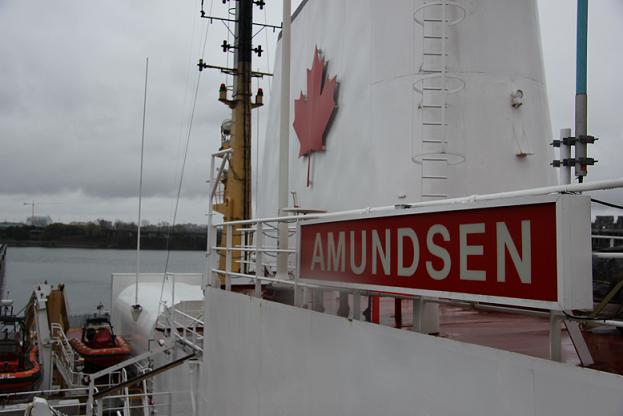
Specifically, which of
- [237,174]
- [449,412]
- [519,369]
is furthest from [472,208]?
[237,174]

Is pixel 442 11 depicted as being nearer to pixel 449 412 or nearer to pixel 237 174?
pixel 449 412

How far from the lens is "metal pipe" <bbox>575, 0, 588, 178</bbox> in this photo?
4742mm

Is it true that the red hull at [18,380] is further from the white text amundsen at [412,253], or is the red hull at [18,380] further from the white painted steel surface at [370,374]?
the white text amundsen at [412,253]

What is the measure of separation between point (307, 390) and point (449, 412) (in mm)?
1724

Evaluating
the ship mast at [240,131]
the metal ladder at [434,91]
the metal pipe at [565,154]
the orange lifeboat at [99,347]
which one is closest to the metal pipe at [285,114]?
the metal ladder at [434,91]

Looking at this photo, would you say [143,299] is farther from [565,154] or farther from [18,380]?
[565,154]

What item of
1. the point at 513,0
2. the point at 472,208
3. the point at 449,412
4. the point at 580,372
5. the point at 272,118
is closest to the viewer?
the point at 580,372

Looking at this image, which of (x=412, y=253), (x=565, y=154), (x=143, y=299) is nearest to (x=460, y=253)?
(x=412, y=253)

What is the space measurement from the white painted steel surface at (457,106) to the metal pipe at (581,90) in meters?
1.75

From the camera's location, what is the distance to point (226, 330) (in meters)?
6.70

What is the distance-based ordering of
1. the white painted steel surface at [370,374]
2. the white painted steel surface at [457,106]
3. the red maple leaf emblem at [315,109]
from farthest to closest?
the red maple leaf emblem at [315,109], the white painted steel surface at [457,106], the white painted steel surface at [370,374]

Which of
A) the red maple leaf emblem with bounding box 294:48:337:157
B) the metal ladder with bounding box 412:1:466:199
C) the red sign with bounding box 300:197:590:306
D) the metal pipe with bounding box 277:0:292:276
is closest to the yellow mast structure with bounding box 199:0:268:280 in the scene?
the red maple leaf emblem with bounding box 294:48:337:157

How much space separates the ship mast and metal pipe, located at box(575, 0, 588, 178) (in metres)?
6.96

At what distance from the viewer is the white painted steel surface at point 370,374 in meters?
2.44
